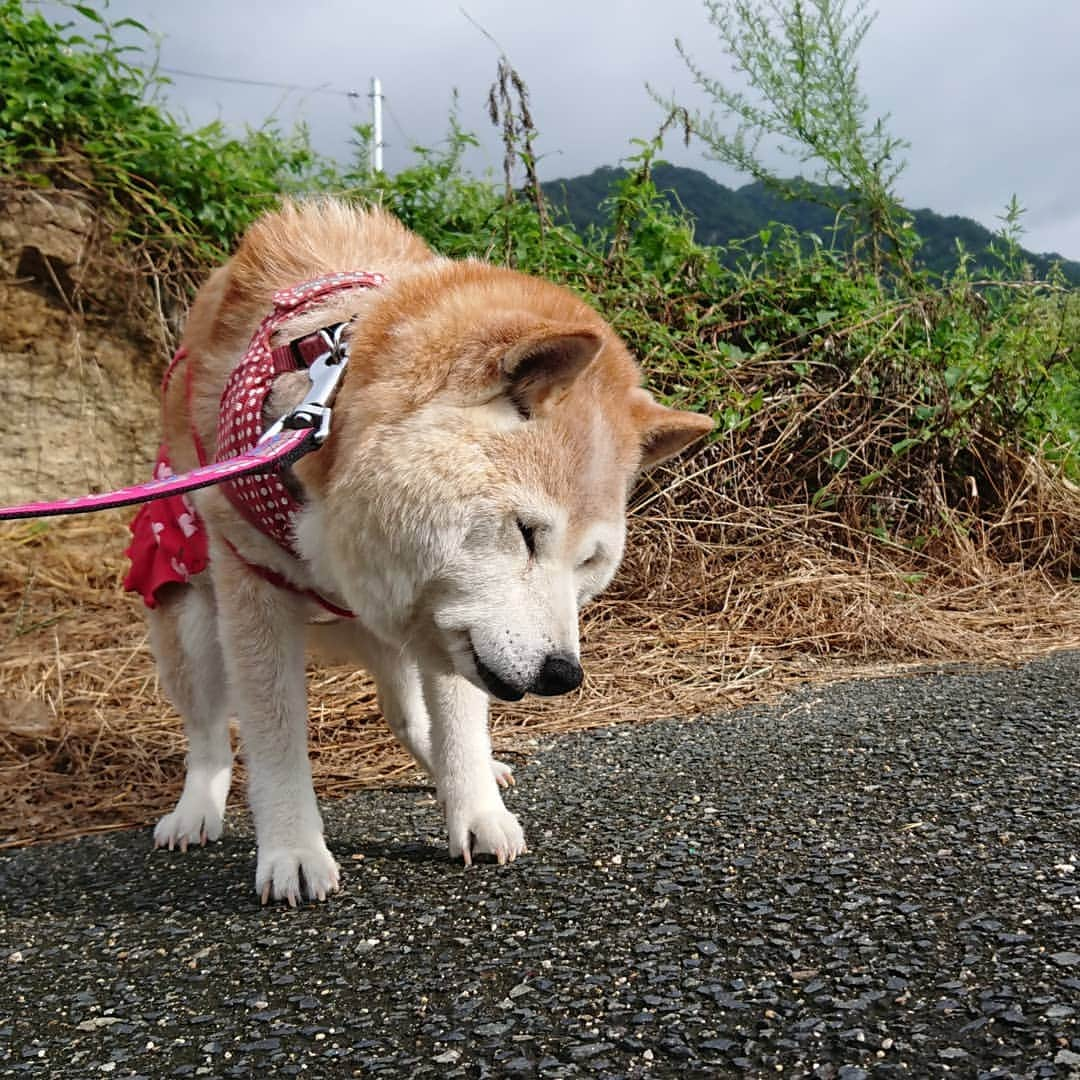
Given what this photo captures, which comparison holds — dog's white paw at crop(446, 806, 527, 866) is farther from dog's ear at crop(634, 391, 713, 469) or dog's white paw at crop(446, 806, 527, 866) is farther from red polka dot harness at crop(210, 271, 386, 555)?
dog's ear at crop(634, 391, 713, 469)

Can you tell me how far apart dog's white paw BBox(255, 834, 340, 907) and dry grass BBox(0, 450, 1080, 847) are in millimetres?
762

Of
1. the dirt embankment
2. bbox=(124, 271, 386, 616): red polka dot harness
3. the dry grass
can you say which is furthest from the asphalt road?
the dirt embankment

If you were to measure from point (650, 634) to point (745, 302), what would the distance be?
1891 mm

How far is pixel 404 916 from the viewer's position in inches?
70.1

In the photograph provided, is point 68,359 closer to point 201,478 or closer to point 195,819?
point 195,819

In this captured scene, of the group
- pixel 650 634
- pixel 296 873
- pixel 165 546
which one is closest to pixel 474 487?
pixel 296 873

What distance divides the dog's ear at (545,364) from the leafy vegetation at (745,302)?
2551 mm

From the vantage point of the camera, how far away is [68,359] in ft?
15.7

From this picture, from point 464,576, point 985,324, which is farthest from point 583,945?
point 985,324

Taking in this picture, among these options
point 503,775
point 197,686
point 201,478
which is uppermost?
point 201,478

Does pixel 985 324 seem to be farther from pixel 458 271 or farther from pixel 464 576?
pixel 464 576

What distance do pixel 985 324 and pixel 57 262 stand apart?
431 cm

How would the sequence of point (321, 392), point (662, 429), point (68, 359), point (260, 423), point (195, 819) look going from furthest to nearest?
1. point (68, 359)
2. point (195, 819)
3. point (662, 429)
4. point (260, 423)
5. point (321, 392)

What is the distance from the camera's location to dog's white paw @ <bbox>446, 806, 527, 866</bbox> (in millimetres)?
2045
